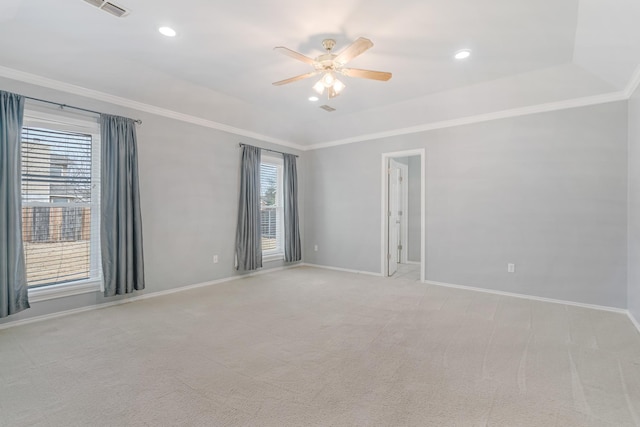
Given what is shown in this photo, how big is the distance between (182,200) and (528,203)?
197 inches

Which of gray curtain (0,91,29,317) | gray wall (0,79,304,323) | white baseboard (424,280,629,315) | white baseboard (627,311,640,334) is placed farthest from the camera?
gray wall (0,79,304,323)

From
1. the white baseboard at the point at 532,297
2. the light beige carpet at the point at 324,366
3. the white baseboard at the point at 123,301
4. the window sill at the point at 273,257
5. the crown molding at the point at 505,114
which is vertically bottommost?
the light beige carpet at the point at 324,366

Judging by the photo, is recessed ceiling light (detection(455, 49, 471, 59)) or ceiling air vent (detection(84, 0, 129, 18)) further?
recessed ceiling light (detection(455, 49, 471, 59))

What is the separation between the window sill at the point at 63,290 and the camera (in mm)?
3301

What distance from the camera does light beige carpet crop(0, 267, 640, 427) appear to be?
183 cm

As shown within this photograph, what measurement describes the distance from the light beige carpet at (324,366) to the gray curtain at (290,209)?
234 cm

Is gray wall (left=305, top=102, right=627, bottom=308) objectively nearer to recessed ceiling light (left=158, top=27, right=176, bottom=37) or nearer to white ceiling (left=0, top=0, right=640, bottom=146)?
white ceiling (left=0, top=0, right=640, bottom=146)

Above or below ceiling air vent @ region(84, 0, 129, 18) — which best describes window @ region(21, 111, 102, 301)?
below

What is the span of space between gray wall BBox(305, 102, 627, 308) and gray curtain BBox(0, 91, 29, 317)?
4815mm

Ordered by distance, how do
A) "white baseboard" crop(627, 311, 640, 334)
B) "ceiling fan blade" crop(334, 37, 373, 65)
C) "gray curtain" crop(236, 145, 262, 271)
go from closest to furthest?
"ceiling fan blade" crop(334, 37, 373, 65), "white baseboard" crop(627, 311, 640, 334), "gray curtain" crop(236, 145, 262, 271)

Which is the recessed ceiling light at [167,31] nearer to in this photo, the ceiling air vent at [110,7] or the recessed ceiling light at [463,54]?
the ceiling air vent at [110,7]

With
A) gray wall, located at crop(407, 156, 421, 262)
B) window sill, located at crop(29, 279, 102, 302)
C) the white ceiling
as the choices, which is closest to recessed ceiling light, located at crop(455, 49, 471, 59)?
the white ceiling

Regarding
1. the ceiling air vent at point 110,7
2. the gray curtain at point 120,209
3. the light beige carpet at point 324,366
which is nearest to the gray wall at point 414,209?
the light beige carpet at point 324,366

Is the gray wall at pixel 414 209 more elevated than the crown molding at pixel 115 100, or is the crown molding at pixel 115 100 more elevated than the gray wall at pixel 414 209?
the crown molding at pixel 115 100
